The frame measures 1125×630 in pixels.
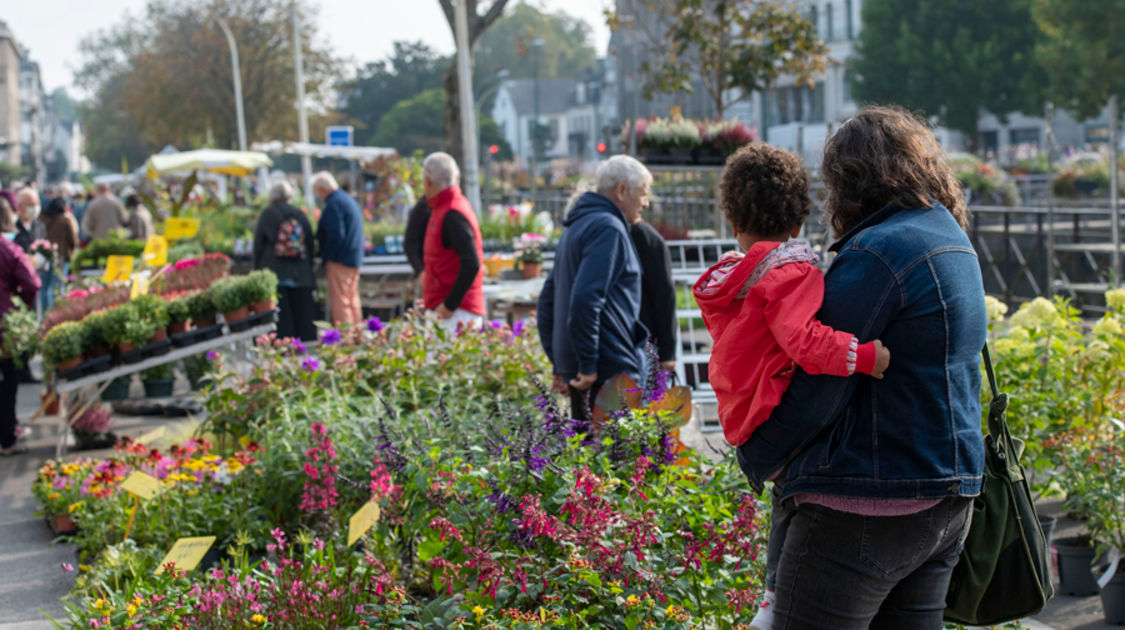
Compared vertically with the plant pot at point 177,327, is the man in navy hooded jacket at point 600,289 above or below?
above

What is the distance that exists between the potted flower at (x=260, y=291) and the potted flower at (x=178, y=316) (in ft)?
1.39

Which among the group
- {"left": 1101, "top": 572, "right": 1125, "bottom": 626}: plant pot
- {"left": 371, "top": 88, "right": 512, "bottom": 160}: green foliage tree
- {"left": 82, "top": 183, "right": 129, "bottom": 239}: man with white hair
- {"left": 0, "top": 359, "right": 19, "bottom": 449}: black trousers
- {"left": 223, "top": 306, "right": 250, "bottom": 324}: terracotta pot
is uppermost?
{"left": 371, "top": 88, "right": 512, "bottom": 160}: green foliage tree

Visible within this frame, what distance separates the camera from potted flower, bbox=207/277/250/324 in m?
7.48

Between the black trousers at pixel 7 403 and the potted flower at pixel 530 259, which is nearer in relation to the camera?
the black trousers at pixel 7 403

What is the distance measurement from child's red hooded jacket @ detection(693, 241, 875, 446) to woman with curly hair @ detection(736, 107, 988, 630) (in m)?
0.04

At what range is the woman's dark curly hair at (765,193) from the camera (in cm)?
265

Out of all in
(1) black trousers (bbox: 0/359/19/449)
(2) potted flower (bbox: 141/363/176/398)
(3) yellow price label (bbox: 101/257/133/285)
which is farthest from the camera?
(2) potted flower (bbox: 141/363/176/398)

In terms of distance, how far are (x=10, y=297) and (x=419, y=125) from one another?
8052 cm

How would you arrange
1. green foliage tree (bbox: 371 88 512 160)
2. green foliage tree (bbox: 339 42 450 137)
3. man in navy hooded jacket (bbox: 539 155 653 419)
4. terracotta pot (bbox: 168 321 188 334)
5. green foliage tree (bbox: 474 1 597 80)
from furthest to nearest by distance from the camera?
green foliage tree (bbox: 474 1 597 80)
green foliage tree (bbox: 339 42 450 137)
green foliage tree (bbox: 371 88 512 160)
terracotta pot (bbox: 168 321 188 334)
man in navy hooded jacket (bbox: 539 155 653 419)

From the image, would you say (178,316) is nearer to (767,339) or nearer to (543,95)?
(767,339)

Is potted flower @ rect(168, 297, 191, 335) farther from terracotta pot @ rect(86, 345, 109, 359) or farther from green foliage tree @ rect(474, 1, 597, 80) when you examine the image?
green foliage tree @ rect(474, 1, 597, 80)

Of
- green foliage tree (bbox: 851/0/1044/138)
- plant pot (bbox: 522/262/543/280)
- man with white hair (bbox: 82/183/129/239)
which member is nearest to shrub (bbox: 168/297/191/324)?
plant pot (bbox: 522/262/543/280)

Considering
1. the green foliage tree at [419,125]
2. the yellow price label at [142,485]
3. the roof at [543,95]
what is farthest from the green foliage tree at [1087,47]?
the roof at [543,95]

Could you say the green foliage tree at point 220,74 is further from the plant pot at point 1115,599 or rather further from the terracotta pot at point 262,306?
the plant pot at point 1115,599
